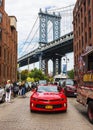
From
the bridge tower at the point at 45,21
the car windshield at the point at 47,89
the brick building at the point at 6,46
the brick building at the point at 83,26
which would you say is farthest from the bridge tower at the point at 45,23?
the car windshield at the point at 47,89

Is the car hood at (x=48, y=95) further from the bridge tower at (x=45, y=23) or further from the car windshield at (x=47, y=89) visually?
the bridge tower at (x=45, y=23)

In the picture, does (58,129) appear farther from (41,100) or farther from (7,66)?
(7,66)

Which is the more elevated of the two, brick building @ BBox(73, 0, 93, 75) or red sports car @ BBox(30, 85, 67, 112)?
brick building @ BBox(73, 0, 93, 75)

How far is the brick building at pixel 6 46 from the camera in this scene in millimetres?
60688

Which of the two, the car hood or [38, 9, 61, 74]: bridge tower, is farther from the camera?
[38, 9, 61, 74]: bridge tower

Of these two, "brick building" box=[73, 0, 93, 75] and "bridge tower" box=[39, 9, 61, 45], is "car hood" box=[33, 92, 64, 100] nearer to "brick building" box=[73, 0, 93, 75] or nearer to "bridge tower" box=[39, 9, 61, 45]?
"brick building" box=[73, 0, 93, 75]

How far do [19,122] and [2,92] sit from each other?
10.7 metres

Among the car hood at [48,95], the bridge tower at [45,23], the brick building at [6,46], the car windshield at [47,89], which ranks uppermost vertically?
the bridge tower at [45,23]

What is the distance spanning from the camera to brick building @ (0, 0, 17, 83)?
6069cm

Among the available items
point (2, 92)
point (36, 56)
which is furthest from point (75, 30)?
point (2, 92)

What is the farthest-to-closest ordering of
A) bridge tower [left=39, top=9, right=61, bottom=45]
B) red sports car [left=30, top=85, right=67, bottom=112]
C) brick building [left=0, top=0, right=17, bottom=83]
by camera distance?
1. bridge tower [left=39, top=9, right=61, bottom=45]
2. brick building [left=0, top=0, right=17, bottom=83]
3. red sports car [left=30, top=85, right=67, bottom=112]

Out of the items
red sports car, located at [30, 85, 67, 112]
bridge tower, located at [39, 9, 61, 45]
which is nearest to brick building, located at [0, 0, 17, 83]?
red sports car, located at [30, 85, 67, 112]

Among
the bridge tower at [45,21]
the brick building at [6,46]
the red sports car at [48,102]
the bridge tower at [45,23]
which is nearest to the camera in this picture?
the red sports car at [48,102]

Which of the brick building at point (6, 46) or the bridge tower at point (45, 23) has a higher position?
the bridge tower at point (45, 23)
